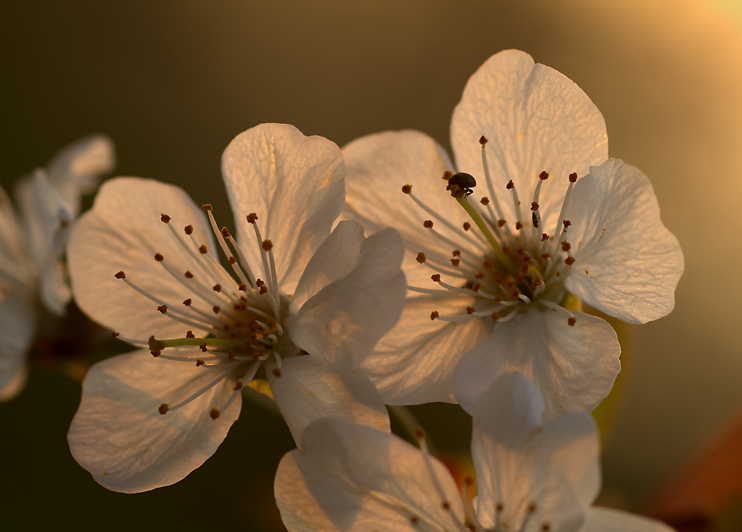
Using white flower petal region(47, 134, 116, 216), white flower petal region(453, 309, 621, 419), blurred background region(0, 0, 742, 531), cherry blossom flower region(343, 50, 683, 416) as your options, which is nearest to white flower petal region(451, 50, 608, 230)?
cherry blossom flower region(343, 50, 683, 416)

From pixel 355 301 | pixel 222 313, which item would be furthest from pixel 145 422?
pixel 355 301

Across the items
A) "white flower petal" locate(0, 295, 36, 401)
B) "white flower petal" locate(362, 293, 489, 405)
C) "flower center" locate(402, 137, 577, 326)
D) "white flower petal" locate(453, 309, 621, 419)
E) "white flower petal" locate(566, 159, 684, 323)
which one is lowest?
"white flower petal" locate(0, 295, 36, 401)

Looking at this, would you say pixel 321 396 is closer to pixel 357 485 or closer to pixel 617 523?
pixel 357 485

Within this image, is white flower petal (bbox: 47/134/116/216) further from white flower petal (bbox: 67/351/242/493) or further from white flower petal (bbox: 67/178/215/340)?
white flower petal (bbox: 67/351/242/493)

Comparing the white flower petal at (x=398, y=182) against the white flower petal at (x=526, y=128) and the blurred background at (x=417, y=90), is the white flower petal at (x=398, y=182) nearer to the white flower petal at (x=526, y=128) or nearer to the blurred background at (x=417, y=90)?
the white flower petal at (x=526, y=128)

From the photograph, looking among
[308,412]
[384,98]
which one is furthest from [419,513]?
[384,98]

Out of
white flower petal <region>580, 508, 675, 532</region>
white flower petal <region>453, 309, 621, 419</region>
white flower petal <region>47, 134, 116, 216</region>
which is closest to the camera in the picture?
white flower petal <region>580, 508, 675, 532</region>

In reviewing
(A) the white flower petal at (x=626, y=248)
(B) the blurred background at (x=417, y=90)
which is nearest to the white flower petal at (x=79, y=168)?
(A) the white flower petal at (x=626, y=248)

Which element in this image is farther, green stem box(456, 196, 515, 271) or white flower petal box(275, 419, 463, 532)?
green stem box(456, 196, 515, 271)

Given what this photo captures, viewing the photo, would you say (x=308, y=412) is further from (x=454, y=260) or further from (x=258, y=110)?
(x=258, y=110)
